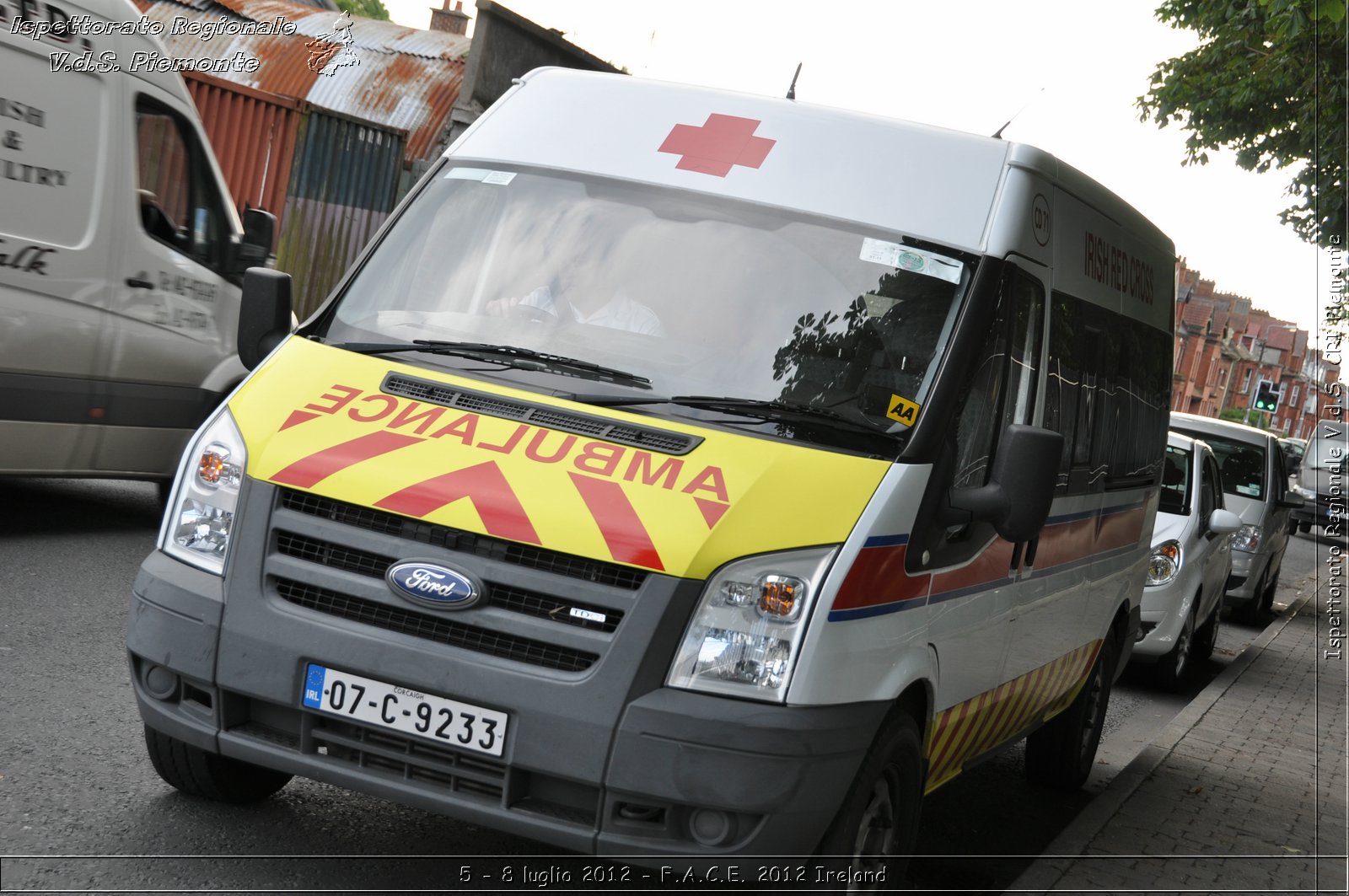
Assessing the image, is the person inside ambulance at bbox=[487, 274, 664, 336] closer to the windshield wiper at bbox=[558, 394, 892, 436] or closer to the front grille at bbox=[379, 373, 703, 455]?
the windshield wiper at bbox=[558, 394, 892, 436]

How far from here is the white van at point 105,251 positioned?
24.7 ft

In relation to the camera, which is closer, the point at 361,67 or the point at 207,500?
the point at 207,500

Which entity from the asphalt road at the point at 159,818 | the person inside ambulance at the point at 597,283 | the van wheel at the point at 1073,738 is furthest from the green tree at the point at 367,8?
the person inside ambulance at the point at 597,283

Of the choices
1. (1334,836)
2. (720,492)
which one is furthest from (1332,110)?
(720,492)

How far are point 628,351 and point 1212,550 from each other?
8152 mm

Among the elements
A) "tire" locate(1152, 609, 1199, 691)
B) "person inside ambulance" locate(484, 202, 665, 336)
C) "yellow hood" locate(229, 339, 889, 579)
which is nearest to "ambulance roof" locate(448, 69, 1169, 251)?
"person inside ambulance" locate(484, 202, 665, 336)

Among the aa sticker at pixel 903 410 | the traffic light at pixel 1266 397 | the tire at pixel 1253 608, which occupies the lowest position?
the tire at pixel 1253 608

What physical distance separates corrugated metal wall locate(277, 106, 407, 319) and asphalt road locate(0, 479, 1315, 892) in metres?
9.86

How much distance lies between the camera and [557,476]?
4.04 meters

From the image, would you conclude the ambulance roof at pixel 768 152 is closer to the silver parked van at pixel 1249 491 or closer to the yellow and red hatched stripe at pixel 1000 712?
the yellow and red hatched stripe at pixel 1000 712

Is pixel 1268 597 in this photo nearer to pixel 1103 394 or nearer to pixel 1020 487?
pixel 1103 394

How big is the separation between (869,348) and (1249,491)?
1215 centimetres

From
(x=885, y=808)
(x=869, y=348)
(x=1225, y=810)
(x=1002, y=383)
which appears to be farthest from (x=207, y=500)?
(x=1225, y=810)

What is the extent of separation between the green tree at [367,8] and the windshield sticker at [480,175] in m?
69.0
